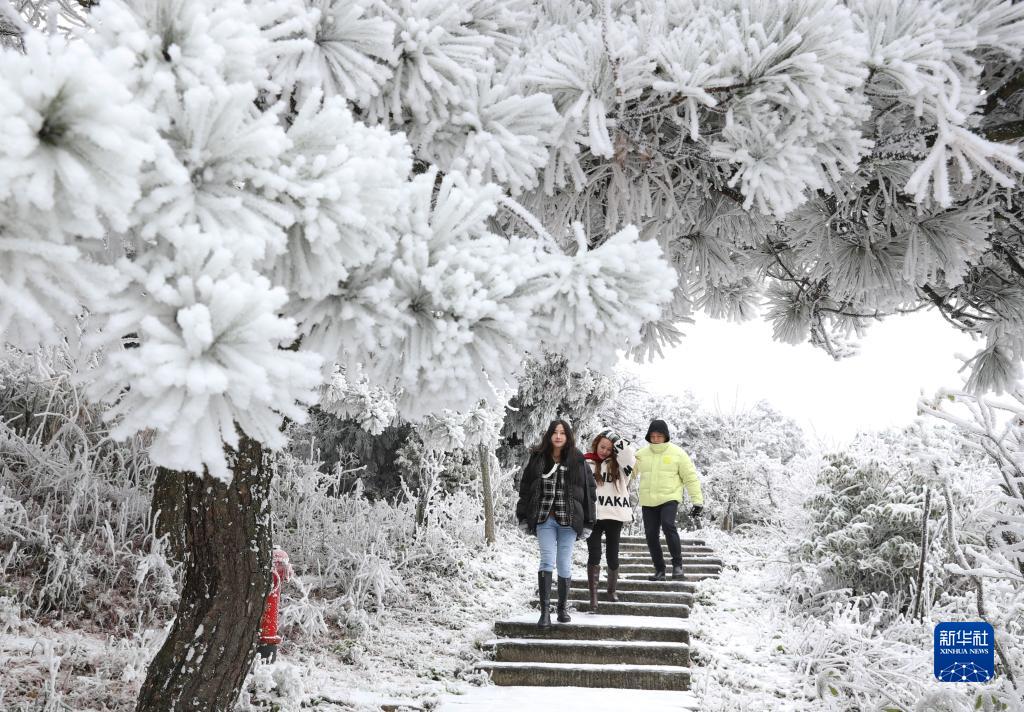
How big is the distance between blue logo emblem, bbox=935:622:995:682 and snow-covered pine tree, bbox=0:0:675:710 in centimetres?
286

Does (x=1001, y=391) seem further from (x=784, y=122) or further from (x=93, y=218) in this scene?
(x=93, y=218)

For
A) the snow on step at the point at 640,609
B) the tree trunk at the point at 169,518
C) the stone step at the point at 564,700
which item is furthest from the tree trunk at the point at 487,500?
the tree trunk at the point at 169,518

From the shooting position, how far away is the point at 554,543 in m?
5.52

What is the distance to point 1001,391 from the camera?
2.64m

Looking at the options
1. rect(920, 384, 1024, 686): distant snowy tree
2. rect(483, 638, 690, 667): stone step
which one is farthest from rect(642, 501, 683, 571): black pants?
rect(920, 384, 1024, 686): distant snowy tree

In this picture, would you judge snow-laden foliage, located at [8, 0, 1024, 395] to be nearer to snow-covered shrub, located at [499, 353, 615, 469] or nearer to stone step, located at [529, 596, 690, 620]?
stone step, located at [529, 596, 690, 620]

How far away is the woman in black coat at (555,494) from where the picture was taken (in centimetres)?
540

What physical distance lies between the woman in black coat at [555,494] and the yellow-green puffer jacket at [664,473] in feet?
4.88

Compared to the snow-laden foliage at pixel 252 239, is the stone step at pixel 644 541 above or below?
below

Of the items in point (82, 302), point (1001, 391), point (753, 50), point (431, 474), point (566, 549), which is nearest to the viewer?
point (82, 302)

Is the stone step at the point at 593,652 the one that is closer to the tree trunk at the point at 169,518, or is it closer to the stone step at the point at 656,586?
the stone step at the point at 656,586

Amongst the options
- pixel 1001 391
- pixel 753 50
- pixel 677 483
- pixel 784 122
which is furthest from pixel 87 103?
pixel 677 483

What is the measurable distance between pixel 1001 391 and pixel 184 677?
2.90 metres

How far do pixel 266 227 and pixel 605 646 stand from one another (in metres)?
4.82
